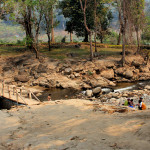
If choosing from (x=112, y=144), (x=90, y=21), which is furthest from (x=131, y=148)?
(x=90, y=21)

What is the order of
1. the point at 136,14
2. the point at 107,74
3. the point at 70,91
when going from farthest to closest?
the point at 136,14
the point at 107,74
the point at 70,91

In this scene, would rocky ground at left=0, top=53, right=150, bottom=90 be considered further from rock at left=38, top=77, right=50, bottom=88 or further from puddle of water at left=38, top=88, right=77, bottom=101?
puddle of water at left=38, top=88, right=77, bottom=101

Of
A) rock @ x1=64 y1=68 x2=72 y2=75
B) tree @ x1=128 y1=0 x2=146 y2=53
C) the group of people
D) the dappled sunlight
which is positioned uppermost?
tree @ x1=128 y1=0 x2=146 y2=53

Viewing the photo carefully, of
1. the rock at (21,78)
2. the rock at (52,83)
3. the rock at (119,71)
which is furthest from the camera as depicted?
the rock at (119,71)

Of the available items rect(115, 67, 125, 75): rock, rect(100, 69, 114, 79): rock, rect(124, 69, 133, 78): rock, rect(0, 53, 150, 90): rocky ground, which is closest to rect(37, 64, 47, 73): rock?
rect(0, 53, 150, 90): rocky ground

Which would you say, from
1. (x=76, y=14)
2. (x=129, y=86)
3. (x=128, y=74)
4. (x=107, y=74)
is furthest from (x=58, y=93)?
(x=76, y=14)


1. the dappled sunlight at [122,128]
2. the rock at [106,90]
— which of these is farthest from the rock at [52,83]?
the dappled sunlight at [122,128]

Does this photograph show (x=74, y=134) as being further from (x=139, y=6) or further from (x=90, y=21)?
(x=90, y=21)

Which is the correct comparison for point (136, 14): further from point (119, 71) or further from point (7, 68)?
point (7, 68)

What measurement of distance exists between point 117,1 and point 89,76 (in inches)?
481

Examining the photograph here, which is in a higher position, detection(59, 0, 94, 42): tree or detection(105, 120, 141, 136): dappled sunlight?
detection(59, 0, 94, 42): tree

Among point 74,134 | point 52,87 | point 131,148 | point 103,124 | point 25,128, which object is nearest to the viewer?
point 131,148

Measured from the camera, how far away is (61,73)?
25672 mm

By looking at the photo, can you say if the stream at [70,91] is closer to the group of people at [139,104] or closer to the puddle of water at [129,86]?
the puddle of water at [129,86]
